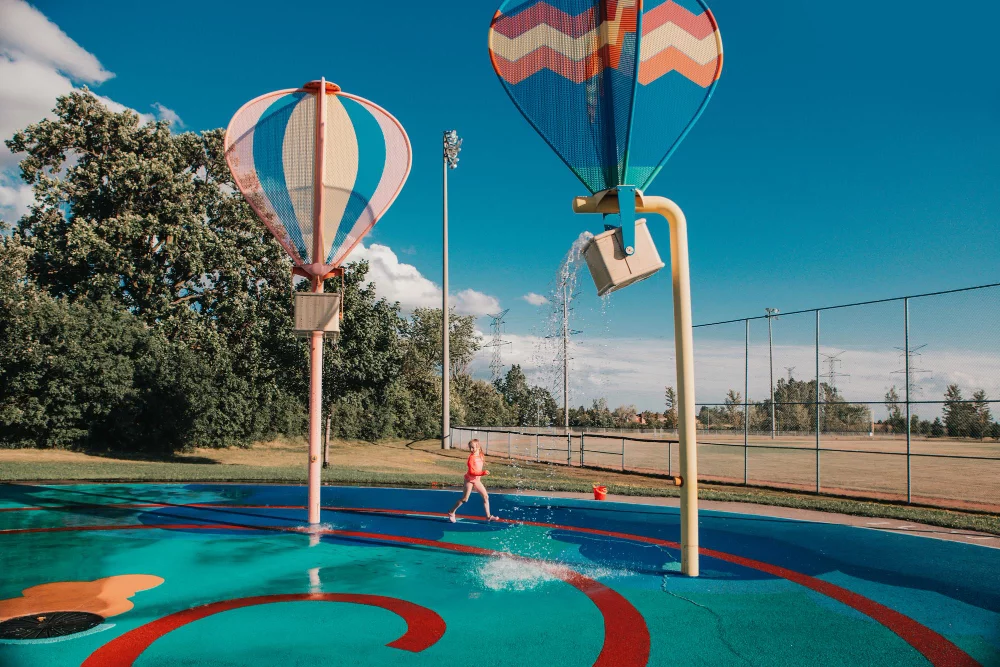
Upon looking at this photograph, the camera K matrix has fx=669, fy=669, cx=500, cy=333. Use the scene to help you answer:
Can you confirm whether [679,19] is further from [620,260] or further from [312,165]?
[312,165]

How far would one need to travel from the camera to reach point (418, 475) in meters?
18.8

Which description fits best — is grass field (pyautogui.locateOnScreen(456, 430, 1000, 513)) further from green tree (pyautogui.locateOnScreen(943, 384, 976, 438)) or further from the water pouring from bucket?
the water pouring from bucket

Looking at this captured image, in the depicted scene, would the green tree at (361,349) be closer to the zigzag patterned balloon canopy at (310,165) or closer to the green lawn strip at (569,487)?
the green lawn strip at (569,487)

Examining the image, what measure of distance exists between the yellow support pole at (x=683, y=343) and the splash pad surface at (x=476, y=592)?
617mm

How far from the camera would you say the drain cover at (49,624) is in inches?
216

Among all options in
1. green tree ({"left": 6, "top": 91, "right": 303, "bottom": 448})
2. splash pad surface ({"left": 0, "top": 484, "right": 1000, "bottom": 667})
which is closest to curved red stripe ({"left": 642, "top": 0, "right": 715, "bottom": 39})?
splash pad surface ({"left": 0, "top": 484, "right": 1000, "bottom": 667})

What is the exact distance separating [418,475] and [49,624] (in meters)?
13.2

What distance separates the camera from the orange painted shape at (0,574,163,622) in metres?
6.15

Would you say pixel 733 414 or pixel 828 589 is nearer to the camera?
pixel 828 589

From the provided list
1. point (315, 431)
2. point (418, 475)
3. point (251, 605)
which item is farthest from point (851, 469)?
point (251, 605)

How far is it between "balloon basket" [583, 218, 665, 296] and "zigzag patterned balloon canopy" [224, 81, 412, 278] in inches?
202

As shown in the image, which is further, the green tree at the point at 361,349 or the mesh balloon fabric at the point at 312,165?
the green tree at the point at 361,349

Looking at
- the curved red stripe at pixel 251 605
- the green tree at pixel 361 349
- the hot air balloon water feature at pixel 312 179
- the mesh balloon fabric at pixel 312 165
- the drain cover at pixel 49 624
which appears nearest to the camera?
the curved red stripe at pixel 251 605

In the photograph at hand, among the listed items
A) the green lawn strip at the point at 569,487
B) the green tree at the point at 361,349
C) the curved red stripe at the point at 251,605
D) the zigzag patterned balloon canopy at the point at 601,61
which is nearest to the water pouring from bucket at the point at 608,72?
the zigzag patterned balloon canopy at the point at 601,61
